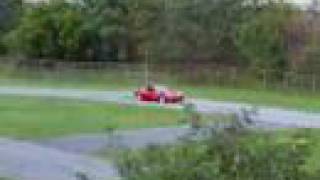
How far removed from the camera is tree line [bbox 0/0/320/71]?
48125 millimetres

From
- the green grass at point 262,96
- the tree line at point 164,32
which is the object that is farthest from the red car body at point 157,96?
the tree line at point 164,32

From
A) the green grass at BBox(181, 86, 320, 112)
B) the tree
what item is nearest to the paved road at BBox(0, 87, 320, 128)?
the green grass at BBox(181, 86, 320, 112)

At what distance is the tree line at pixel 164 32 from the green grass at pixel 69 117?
1648cm

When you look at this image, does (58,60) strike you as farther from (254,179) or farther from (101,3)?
(254,179)

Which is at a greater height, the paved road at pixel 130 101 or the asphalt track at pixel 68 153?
the asphalt track at pixel 68 153

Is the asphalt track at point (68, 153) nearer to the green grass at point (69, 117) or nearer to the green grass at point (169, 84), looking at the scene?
the green grass at point (69, 117)

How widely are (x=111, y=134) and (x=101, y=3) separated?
177 feet

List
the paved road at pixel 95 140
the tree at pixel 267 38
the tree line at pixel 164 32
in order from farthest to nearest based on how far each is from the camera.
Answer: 1. the tree line at pixel 164 32
2. the tree at pixel 267 38
3. the paved road at pixel 95 140

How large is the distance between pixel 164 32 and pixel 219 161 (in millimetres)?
49248

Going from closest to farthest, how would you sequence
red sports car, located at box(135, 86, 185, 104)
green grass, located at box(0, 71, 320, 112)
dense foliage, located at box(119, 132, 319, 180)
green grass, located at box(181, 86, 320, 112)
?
dense foliage, located at box(119, 132, 319, 180), green grass, located at box(181, 86, 320, 112), red sports car, located at box(135, 86, 185, 104), green grass, located at box(0, 71, 320, 112)

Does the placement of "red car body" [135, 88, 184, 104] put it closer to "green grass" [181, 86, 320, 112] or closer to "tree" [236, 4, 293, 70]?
"green grass" [181, 86, 320, 112]

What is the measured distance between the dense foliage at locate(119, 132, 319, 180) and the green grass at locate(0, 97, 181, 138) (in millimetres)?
15713

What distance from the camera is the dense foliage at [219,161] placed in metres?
4.57

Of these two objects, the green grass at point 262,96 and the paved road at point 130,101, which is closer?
the paved road at point 130,101
